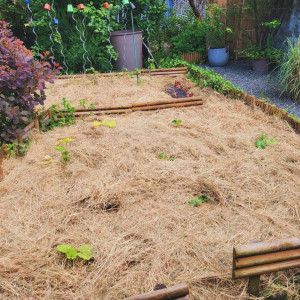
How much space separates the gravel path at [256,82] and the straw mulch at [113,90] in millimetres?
1034

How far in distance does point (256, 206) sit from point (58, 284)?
5.32ft

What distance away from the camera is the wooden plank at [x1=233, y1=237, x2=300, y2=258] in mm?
1774

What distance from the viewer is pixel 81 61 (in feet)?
24.8

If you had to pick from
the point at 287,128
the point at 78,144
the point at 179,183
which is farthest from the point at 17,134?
the point at 287,128

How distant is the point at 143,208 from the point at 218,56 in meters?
6.42

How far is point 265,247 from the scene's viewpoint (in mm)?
1806

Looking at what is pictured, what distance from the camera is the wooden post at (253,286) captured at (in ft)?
6.21

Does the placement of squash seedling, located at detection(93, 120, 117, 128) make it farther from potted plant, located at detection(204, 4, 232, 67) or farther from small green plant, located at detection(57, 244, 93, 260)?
potted plant, located at detection(204, 4, 232, 67)

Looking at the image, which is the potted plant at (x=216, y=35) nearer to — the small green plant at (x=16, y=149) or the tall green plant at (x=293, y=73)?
the tall green plant at (x=293, y=73)

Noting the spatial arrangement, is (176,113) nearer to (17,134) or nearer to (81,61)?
(17,134)

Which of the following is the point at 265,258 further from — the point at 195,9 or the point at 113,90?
the point at 195,9

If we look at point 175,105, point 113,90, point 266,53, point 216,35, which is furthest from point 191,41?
point 175,105

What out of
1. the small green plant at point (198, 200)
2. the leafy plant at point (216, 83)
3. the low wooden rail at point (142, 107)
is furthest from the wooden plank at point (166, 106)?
the small green plant at point (198, 200)

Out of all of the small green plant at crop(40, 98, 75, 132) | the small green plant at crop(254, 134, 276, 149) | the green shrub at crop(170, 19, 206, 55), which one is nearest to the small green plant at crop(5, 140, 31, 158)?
the small green plant at crop(40, 98, 75, 132)
